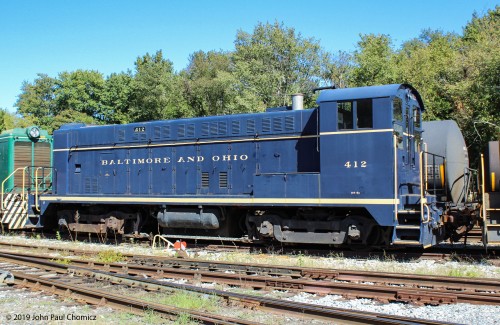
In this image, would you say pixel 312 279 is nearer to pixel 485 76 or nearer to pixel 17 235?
pixel 17 235

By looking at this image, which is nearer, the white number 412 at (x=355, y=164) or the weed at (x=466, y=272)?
the weed at (x=466, y=272)

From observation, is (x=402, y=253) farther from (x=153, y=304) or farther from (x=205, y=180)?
(x=153, y=304)

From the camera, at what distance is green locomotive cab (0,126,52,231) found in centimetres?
1571

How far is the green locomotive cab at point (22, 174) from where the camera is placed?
51.5ft

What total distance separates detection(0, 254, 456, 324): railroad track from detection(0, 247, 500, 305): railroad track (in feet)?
2.91

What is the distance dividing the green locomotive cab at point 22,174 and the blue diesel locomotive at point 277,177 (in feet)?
2.76

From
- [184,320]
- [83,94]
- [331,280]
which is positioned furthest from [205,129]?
[83,94]

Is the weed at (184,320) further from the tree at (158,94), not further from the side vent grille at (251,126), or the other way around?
the tree at (158,94)

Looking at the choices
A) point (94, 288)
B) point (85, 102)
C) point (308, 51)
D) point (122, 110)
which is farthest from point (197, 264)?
point (85, 102)

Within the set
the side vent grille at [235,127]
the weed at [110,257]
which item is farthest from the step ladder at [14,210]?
the side vent grille at [235,127]

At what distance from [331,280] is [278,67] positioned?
2731 centimetres

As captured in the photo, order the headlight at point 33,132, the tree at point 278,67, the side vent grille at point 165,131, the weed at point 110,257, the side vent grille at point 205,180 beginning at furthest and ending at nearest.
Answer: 1. the tree at point 278,67
2. the headlight at point 33,132
3. the side vent grille at point 165,131
4. the side vent grille at point 205,180
5. the weed at point 110,257

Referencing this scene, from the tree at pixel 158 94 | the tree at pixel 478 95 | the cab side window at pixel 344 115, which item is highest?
the tree at pixel 158 94

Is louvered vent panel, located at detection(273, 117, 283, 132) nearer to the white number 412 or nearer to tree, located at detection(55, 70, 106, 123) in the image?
the white number 412
